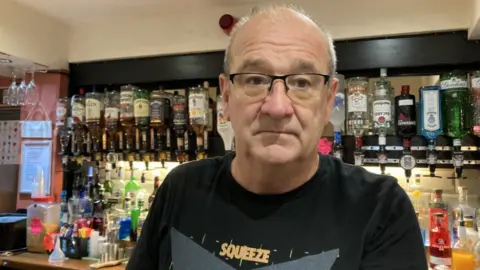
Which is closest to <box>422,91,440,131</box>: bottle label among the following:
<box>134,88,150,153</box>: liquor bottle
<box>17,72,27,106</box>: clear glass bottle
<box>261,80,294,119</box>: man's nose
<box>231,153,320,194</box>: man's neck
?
<box>231,153,320,194</box>: man's neck

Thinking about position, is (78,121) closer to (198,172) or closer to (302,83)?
(198,172)

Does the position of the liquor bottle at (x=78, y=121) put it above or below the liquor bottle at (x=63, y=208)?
above

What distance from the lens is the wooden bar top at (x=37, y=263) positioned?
84.2 inches

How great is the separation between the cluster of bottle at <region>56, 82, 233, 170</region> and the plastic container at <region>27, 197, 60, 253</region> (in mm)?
426

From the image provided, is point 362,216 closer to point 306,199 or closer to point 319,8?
point 306,199

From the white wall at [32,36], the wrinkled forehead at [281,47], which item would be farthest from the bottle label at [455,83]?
the white wall at [32,36]

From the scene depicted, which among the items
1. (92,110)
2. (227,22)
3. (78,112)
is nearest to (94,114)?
(92,110)

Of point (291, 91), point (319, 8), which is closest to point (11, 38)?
point (319, 8)

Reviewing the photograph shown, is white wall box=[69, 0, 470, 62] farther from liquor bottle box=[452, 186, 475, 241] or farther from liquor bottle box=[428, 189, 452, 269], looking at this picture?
liquor bottle box=[428, 189, 452, 269]

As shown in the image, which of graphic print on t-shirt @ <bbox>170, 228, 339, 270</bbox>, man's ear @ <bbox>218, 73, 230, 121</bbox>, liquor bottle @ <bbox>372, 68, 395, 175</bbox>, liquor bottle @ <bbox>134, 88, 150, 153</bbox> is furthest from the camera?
liquor bottle @ <bbox>134, 88, 150, 153</bbox>

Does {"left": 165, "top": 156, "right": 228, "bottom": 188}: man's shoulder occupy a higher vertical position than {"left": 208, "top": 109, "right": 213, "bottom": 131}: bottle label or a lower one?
lower

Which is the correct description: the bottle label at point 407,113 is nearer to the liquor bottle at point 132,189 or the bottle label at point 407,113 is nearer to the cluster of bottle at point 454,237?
the cluster of bottle at point 454,237

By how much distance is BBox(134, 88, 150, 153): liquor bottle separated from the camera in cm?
259

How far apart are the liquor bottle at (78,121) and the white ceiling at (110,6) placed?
577 mm
